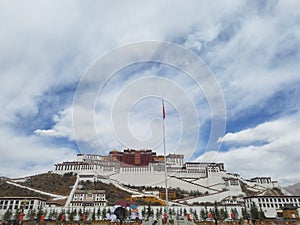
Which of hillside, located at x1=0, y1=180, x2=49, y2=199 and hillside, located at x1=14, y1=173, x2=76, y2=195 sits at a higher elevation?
hillside, located at x1=14, y1=173, x2=76, y2=195

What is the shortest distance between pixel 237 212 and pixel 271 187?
38544 millimetres

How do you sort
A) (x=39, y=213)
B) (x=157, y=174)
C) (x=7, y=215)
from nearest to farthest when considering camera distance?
(x=7, y=215) → (x=39, y=213) → (x=157, y=174)

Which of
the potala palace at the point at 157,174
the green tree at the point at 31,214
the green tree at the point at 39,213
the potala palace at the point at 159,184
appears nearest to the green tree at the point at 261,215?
the potala palace at the point at 159,184

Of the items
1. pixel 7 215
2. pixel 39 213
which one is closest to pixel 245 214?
pixel 39 213

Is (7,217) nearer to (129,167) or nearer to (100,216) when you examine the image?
(100,216)

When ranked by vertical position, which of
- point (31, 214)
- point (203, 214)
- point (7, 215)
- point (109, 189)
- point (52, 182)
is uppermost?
point (52, 182)

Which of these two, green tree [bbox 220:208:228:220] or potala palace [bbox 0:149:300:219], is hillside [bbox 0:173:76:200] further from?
green tree [bbox 220:208:228:220]

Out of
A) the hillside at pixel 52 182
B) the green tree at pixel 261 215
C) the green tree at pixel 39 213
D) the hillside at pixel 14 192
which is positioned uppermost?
the hillside at pixel 52 182

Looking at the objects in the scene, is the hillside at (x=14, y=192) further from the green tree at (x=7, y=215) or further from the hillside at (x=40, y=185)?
the green tree at (x=7, y=215)

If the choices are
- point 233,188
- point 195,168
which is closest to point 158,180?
point 195,168

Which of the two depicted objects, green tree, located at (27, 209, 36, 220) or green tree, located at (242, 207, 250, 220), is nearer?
green tree, located at (27, 209, 36, 220)

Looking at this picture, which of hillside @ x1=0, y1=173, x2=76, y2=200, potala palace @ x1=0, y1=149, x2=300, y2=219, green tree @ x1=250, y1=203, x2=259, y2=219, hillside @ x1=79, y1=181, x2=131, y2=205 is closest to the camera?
green tree @ x1=250, y1=203, x2=259, y2=219

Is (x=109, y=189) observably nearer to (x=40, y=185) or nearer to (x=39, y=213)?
(x=40, y=185)

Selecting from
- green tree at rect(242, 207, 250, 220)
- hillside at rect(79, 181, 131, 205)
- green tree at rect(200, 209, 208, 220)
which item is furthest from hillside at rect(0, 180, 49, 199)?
green tree at rect(242, 207, 250, 220)
